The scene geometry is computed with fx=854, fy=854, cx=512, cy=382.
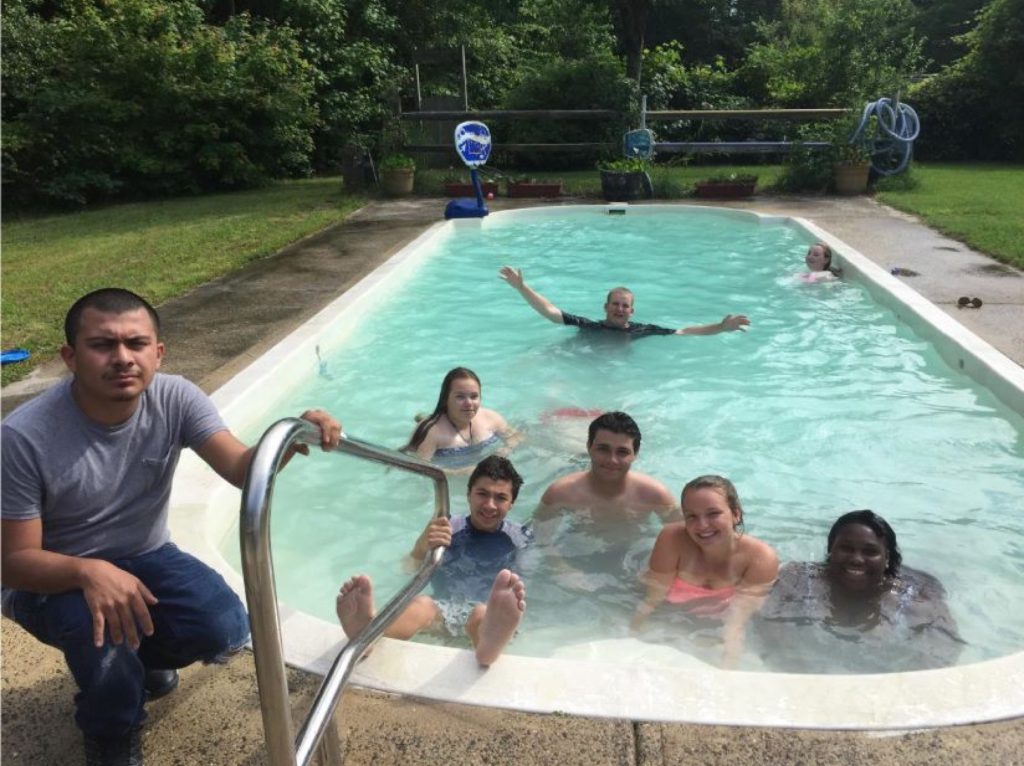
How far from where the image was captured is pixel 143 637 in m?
2.19

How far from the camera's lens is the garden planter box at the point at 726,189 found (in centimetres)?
1420

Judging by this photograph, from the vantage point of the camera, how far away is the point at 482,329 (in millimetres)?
8125

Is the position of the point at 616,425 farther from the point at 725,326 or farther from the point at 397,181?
the point at 397,181

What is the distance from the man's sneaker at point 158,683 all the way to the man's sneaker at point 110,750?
11.6 inches

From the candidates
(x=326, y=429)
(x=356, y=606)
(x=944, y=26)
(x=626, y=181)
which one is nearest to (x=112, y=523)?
(x=326, y=429)

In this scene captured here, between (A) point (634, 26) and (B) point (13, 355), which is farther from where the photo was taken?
(A) point (634, 26)

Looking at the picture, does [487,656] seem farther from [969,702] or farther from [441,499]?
[969,702]

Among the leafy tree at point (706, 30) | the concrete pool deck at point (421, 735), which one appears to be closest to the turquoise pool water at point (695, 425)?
the concrete pool deck at point (421, 735)

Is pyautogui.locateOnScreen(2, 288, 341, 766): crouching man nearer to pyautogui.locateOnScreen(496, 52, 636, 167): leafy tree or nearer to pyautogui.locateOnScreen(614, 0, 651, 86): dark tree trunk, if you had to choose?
pyautogui.locateOnScreen(496, 52, 636, 167): leafy tree

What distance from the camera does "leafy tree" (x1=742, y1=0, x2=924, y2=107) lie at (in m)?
20.0

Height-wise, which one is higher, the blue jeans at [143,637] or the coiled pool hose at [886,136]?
the coiled pool hose at [886,136]

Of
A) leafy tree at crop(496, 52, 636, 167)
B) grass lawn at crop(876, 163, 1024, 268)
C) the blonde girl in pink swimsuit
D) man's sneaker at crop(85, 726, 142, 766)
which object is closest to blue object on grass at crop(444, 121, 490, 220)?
leafy tree at crop(496, 52, 636, 167)

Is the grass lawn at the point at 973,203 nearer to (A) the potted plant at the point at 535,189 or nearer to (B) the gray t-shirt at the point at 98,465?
(A) the potted plant at the point at 535,189

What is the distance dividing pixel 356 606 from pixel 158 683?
599mm
